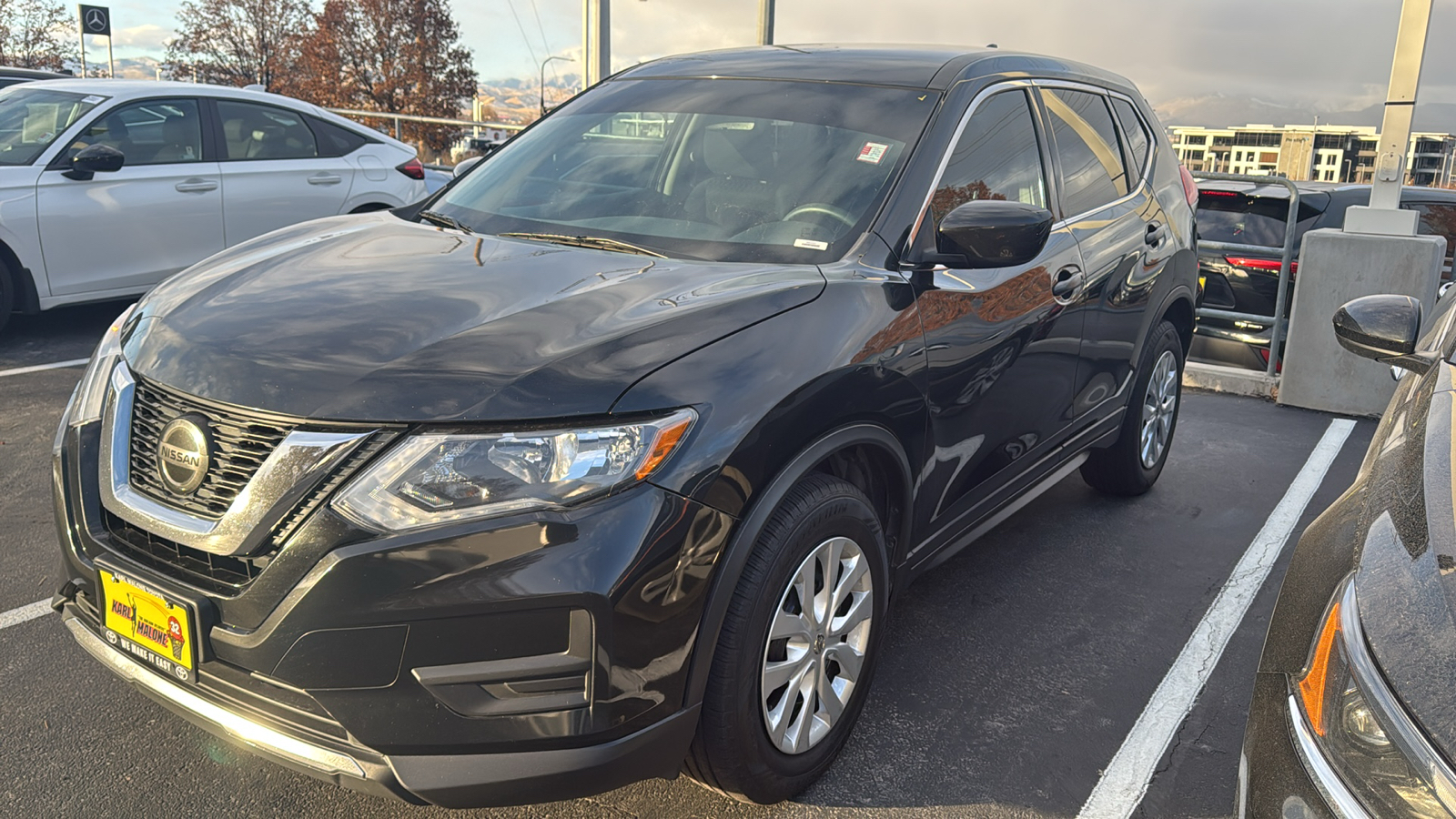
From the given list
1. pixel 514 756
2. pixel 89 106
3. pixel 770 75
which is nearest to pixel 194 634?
pixel 514 756

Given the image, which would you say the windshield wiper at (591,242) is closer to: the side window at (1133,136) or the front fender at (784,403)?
the front fender at (784,403)

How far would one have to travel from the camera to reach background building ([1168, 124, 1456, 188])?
26.5 ft

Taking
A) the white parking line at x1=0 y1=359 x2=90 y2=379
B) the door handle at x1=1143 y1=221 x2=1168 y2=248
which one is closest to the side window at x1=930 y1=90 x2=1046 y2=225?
the door handle at x1=1143 y1=221 x2=1168 y2=248

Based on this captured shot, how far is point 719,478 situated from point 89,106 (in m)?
6.42

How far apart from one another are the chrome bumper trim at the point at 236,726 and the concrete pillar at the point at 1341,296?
667cm

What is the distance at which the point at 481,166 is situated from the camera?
3840 mm

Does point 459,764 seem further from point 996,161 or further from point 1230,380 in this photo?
point 1230,380

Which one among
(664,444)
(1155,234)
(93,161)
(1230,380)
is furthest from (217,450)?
(1230,380)

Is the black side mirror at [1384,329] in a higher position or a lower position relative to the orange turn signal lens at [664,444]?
higher

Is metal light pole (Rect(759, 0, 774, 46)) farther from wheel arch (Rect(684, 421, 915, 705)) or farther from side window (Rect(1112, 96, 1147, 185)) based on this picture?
wheel arch (Rect(684, 421, 915, 705))

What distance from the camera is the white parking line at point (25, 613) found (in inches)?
131

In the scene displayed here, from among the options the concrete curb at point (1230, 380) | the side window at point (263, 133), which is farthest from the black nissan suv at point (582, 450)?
the side window at point (263, 133)

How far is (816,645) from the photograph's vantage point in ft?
8.46

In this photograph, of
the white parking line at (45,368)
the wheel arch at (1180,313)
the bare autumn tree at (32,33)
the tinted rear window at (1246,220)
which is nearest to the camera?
the wheel arch at (1180,313)
